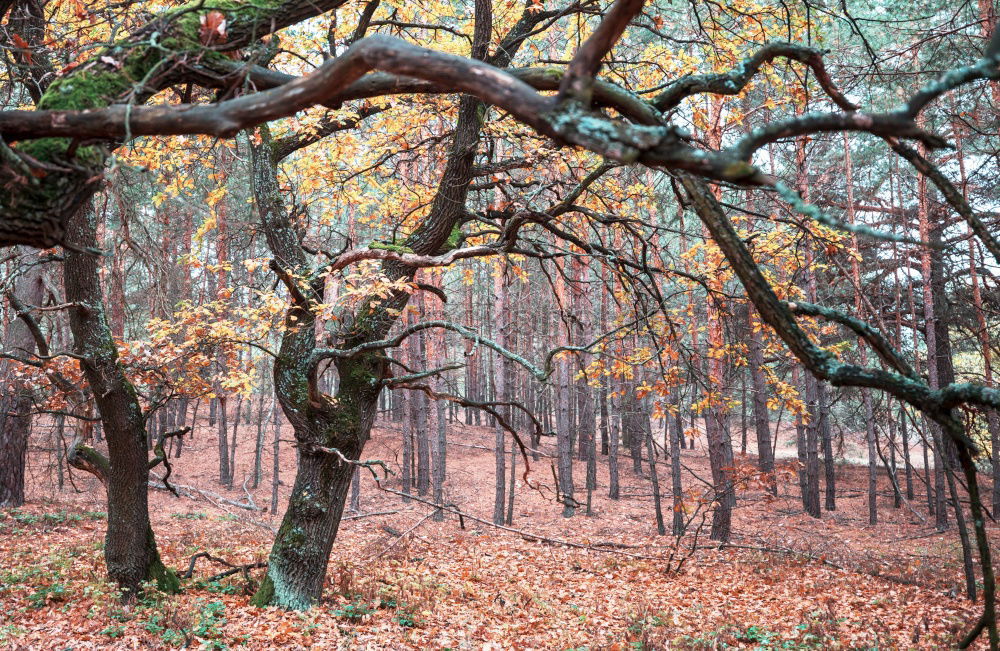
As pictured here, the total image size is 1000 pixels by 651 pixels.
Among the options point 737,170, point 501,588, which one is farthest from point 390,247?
point 501,588

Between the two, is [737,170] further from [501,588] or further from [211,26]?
[501,588]

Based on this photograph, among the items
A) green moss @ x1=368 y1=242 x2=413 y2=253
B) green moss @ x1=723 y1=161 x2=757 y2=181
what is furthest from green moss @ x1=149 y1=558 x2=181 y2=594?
green moss @ x1=723 y1=161 x2=757 y2=181

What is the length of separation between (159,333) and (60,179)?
4377 mm

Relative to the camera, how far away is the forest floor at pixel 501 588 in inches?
236

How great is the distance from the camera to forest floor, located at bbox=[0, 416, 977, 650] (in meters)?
6.00

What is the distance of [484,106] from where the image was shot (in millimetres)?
6582

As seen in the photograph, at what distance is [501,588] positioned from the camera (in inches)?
340

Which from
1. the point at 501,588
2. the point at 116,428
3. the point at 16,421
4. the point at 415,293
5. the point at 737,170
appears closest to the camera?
the point at 737,170

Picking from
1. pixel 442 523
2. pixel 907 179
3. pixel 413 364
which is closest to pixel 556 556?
pixel 442 523

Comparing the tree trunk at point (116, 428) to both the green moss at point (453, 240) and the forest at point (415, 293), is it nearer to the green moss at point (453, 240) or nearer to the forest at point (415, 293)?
the forest at point (415, 293)

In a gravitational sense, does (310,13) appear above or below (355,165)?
below

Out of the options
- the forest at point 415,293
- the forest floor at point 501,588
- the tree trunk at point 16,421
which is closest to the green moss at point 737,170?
the forest at point 415,293

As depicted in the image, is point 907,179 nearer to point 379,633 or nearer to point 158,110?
point 379,633

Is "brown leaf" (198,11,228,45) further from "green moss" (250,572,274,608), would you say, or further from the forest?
"green moss" (250,572,274,608)
